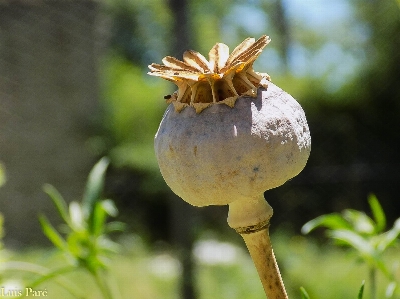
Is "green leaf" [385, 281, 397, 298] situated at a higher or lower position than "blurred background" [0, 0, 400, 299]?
lower

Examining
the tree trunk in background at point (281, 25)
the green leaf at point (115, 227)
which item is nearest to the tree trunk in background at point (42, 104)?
the tree trunk in background at point (281, 25)

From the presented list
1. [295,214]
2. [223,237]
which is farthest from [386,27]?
[223,237]

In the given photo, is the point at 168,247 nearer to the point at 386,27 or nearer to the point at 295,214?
the point at 295,214

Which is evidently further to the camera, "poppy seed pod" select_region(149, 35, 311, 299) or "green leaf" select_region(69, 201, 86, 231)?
"green leaf" select_region(69, 201, 86, 231)

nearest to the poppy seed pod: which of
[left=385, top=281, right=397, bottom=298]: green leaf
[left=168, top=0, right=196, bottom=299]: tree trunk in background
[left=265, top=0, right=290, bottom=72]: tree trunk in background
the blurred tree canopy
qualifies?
[left=385, top=281, right=397, bottom=298]: green leaf

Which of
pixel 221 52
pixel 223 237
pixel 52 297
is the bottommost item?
pixel 221 52

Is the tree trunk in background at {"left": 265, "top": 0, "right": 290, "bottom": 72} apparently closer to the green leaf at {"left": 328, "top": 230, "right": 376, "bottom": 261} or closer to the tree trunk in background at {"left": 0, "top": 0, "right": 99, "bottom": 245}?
the tree trunk in background at {"left": 0, "top": 0, "right": 99, "bottom": 245}

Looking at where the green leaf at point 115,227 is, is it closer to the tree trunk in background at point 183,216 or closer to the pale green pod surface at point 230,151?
the pale green pod surface at point 230,151
